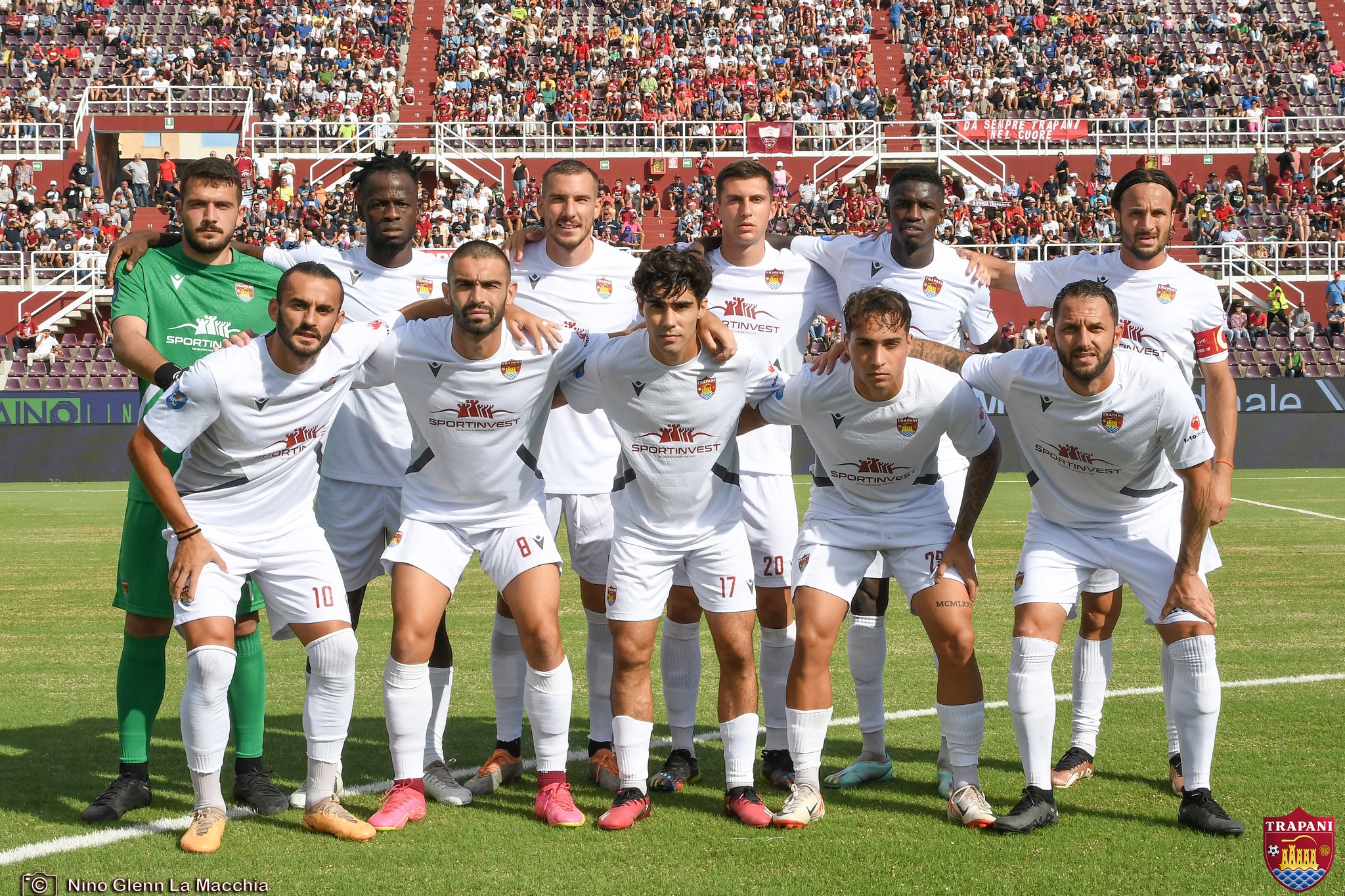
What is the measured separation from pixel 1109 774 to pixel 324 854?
359 cm

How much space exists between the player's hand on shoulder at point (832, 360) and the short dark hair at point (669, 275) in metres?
0.61

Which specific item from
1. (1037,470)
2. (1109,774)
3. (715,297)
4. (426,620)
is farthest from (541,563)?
(1109,774)

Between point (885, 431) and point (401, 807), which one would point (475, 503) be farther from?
point (885, 431)

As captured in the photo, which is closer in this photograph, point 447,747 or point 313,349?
point 313,349

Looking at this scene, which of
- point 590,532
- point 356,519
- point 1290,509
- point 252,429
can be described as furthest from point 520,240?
point 1290,509

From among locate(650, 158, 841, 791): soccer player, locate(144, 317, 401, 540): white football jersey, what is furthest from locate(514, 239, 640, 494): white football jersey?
locate(144, 317, 401, 540): white football jersey

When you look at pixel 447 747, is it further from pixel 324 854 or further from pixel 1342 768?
pixel 1342 768

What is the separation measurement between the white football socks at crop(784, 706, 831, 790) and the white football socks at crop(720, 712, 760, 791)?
17 centimetres

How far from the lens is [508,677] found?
6.46m

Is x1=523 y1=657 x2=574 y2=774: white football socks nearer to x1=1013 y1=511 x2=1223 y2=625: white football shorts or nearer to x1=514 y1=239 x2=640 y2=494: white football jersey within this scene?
x1=514 y1=239 x2=640 y2=494: white football jersey

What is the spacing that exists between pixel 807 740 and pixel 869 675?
34.4 inches

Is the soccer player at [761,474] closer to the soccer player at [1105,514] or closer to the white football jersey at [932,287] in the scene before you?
the white football jersey at [932,287]

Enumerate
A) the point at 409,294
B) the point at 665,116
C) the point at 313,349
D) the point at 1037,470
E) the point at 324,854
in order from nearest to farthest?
1. the point at 324,854
2. the point at 313,349
3. the point at 1037,470
4. the point at 409,294
5. the point at 665,116

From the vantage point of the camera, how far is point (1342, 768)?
20.0 ft
